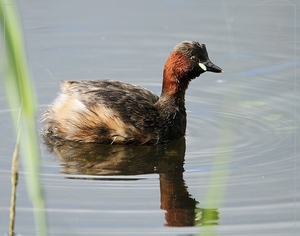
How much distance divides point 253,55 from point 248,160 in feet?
9.84

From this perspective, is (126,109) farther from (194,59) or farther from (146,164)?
(194,59)

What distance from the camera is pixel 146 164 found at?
6.32 meters

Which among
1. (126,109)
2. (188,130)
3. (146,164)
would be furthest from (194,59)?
(146,164)

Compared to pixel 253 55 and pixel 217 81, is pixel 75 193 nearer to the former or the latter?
pixel 217 81

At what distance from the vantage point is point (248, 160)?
6316 mm

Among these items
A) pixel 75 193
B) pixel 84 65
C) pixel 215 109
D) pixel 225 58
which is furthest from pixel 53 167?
pixel 225 58

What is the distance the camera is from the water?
Answer: 495 centimetres

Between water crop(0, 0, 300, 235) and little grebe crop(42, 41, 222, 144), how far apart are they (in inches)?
6.7

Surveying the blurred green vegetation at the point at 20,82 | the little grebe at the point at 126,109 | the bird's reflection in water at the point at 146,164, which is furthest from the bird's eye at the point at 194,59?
the blurred green vegetation at the point at 20,82

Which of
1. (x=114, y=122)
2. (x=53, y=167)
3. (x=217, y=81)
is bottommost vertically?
(x=53, y=167)

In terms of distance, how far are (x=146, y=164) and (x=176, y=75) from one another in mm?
1271

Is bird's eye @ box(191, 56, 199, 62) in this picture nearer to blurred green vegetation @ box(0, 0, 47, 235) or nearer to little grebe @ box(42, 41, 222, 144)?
little grebe @ box(42, 41, 222, 144)

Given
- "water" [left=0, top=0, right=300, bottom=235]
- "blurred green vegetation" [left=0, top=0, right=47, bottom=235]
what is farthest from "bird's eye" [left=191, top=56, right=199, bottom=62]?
"blurred green vegetation" [left=0, top=0, right=47, bottom=235]

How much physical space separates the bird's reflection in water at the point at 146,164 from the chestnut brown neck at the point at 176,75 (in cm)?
52
